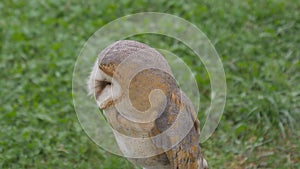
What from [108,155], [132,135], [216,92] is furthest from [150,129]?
[216,92]

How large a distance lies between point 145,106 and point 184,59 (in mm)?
3262

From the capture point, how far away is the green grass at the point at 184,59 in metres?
5.43

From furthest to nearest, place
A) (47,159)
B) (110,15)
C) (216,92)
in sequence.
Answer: (110,15) < (216,92) < (47,159)

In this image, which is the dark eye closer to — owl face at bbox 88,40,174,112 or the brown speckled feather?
owl face at bbox 88,40,174,112

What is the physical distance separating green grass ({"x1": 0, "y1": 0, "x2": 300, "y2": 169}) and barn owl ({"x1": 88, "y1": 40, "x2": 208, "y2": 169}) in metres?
1.54

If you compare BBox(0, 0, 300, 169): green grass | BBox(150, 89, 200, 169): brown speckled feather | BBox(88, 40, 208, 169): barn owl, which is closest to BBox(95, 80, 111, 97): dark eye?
BBox(88, 40, 208, 169): barn owl

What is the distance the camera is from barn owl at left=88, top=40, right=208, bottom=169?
349cm

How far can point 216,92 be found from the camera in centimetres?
617

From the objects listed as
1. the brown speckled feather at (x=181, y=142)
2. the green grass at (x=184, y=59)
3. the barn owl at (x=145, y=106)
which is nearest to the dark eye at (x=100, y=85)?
the barn owl at (x=145, y=106)

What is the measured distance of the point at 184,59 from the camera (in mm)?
6750

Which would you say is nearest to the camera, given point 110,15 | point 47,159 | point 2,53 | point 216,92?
point 47,159

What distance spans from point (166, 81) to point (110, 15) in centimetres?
411

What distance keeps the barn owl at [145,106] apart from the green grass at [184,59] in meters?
1.54

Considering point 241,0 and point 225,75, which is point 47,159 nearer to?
point 225,75
